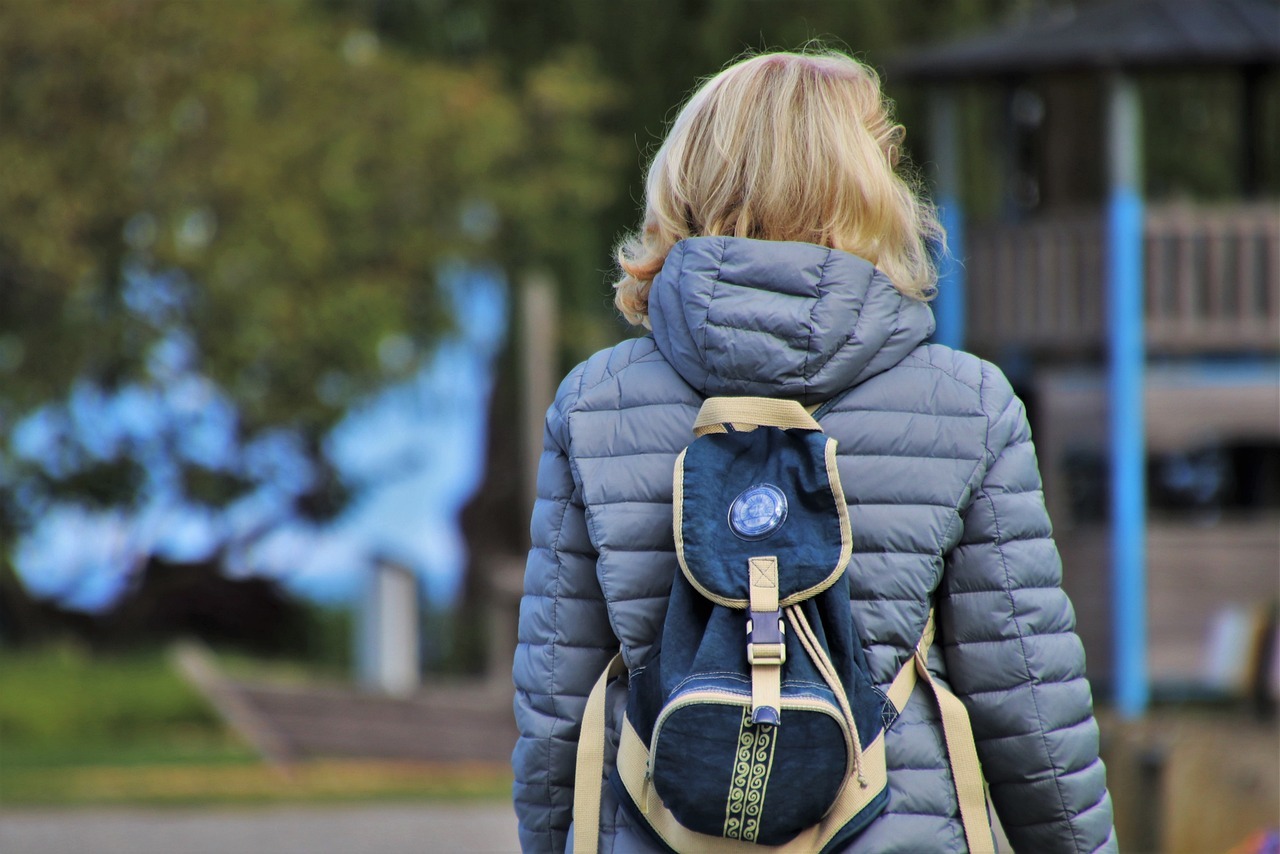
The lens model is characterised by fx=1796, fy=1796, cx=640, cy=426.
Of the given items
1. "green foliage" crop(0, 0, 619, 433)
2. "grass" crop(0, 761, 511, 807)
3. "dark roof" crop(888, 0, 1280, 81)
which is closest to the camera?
"grass" crop(0, 761, 511, 807)

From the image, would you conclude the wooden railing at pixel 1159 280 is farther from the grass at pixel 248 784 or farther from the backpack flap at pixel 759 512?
the backpack flap at pixel 759 512

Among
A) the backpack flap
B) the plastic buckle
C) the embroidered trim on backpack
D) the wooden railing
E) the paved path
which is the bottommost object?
the paved path

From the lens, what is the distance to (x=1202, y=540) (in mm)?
12156

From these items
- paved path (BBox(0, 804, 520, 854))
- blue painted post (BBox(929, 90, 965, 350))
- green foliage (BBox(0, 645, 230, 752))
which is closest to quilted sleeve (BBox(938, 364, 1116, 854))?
paved path (BBox(0, 804, 520, 854))

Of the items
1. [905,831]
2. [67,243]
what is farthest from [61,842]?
[905,831]

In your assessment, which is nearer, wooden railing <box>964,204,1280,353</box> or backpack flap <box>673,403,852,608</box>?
backpack flap <box>673,403,852,608</box>

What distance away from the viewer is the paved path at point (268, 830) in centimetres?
794

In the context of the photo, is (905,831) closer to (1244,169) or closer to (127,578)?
(1244,169)

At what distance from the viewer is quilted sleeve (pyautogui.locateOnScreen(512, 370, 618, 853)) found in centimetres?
250

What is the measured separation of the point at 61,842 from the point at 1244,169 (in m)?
9.66

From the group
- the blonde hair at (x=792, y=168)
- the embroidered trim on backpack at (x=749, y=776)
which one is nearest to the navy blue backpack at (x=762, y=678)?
the embroidered trim on backpack at (x=749, y=776)

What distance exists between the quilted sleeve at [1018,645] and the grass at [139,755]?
7416 mm

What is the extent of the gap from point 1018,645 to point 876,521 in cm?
26

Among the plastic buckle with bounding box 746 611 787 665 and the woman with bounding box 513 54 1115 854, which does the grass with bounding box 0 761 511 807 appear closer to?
the woman with bounding box 513 54 1115 854
